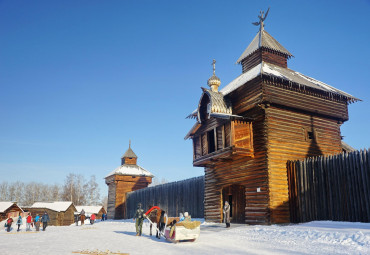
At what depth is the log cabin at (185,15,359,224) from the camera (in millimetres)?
17203

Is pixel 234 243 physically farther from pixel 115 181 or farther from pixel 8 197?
pixel 8 197

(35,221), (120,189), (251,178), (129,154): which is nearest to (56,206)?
(129,154)

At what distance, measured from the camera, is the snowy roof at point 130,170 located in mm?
40822

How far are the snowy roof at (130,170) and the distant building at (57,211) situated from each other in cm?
1732

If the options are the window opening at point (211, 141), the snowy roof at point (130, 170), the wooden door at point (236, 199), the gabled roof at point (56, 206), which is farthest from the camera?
the gabled roof at point (56, 206)

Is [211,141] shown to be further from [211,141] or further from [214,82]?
[214,82]

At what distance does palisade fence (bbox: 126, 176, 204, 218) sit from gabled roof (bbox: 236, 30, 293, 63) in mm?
10153

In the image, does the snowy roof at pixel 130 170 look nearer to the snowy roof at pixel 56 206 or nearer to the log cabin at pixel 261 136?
the snowy roof at pixel 56 206

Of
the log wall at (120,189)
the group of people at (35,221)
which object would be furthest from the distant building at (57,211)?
the group of people at (35,221)

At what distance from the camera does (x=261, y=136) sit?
17797mm

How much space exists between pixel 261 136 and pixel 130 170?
27300 millimetres

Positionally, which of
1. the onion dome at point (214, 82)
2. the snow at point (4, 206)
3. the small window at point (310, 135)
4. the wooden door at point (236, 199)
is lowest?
the snow at point (4, 206)

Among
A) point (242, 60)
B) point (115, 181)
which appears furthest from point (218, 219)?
point (115, 181)

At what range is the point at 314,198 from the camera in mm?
15320
